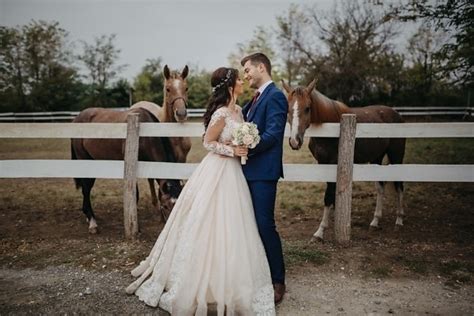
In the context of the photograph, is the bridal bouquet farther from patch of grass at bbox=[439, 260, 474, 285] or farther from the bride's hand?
patch of grass at bbox=[439, 260, 474, 285]

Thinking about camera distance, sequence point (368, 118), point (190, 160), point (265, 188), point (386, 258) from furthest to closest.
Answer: point (190, 160), point (368, 118), point (386, 258), point (265, 188)

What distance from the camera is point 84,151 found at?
629 cm

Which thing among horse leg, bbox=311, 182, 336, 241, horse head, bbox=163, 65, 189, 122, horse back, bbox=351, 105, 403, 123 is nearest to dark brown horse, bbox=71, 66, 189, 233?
horse head, bbox=163, 65, 189, 122

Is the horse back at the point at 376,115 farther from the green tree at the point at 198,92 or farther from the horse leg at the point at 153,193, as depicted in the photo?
the green tree at the point at 198,92

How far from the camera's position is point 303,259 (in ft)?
13.8

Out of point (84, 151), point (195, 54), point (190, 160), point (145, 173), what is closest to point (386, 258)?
point (145, 173)

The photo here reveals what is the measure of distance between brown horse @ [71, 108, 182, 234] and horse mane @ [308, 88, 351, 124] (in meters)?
2.17

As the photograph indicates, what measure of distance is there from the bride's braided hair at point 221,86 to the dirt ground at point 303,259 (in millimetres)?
1947

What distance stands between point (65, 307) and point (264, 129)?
2.47 metres

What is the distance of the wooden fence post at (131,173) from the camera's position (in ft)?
15.4

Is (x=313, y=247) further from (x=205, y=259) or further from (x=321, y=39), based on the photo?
(x=321, y=39)

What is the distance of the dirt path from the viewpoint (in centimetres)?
312

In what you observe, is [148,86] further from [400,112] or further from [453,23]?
[453,23]

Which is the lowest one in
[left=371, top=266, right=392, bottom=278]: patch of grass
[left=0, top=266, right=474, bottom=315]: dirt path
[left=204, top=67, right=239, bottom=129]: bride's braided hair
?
[left=0, top=266, right=474, bottom=315]: dirt path
